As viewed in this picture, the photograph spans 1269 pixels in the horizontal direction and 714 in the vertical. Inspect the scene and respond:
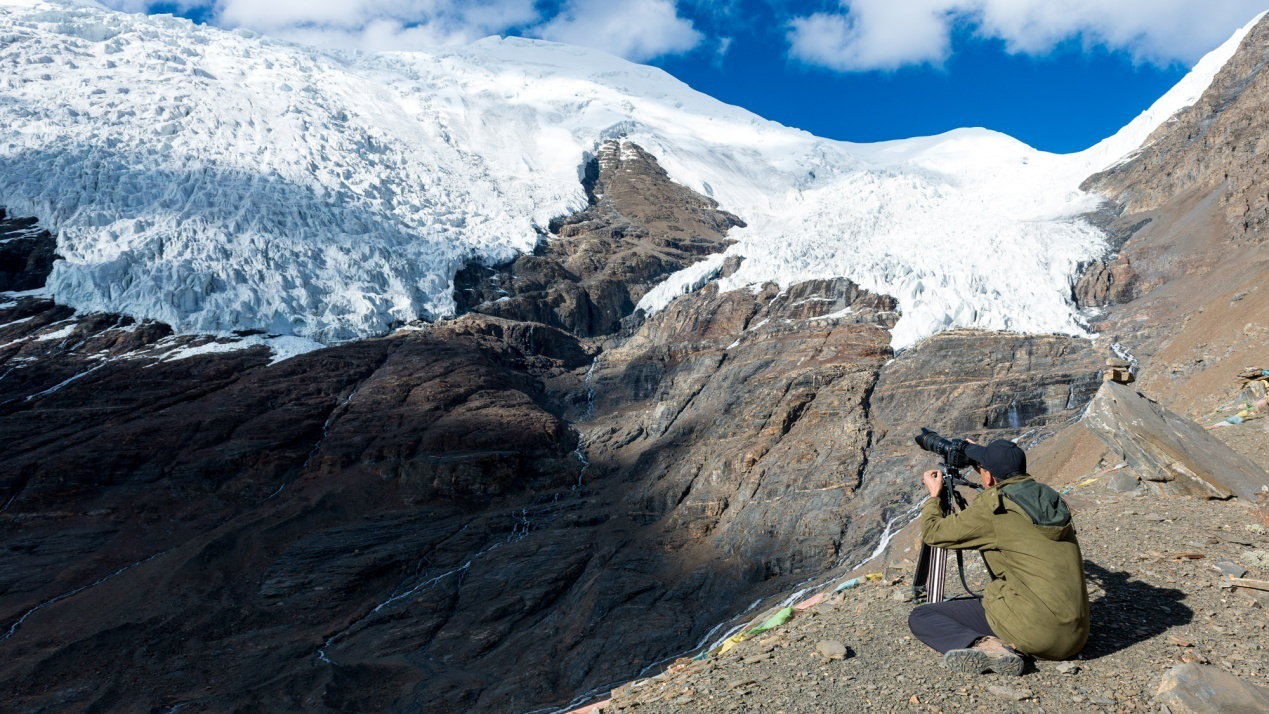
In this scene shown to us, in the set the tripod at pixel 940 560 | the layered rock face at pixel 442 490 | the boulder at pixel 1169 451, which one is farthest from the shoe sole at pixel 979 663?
the layered rock face at pixel 442 490

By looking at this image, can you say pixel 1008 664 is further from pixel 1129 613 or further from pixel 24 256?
pixel 24 256

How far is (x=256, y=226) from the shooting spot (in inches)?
2662

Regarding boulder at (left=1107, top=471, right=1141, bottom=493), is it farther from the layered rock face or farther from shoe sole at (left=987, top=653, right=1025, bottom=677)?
the layered rock face

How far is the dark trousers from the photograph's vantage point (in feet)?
18.6

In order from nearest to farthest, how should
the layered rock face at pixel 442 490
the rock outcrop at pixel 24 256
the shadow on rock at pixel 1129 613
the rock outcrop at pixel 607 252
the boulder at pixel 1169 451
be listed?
1. the shadow on rock at pixel 1129 613
2. the boulder at pixel 1169 451
3. the layered rock face at pixel 442 490
4. the rock outcrop at pixel 24 256
5. the rock outcrop at pixel 607 252

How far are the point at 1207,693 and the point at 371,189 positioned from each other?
83.4 m

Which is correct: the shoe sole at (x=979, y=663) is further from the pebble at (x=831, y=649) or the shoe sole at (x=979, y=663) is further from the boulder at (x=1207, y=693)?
the pebble at (x=831, y=649)

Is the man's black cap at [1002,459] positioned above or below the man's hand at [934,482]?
above

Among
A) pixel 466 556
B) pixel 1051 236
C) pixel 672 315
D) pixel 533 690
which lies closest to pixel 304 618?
pixel 466 556

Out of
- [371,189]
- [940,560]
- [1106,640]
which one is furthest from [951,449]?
[371,189]

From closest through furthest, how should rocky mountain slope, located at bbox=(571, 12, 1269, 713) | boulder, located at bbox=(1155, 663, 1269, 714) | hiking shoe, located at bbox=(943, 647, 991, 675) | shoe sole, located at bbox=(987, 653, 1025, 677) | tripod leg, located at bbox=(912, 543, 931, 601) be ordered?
boulder, located at bbox=(1155, 663, 1269, 714), rocky mountain slope, located at bbox=(571, 12, 1269, 713), shoe sole, located at bbox=(987, 653, 1025, 677), hiking shoe, located at bbox=(943, 647, 991, 675), tripod leg, located at bbox=(912, 543, 931, 601)

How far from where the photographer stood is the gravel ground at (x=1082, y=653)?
518 centimetres

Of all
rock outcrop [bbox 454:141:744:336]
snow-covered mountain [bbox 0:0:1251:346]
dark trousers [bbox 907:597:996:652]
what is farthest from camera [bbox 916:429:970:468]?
rock outcrop [bbox 454:141:744:336]

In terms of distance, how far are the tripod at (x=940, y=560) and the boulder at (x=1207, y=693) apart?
1.43m
